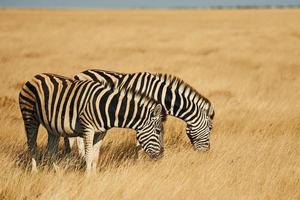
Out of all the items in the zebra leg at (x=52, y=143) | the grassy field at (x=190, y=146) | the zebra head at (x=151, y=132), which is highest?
the zebra head at (x=151, y=132)

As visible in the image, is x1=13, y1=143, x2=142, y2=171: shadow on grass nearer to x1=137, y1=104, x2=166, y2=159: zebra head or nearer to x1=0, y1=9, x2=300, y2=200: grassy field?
x1=0, y1=9, x2=300, y2=200: grassy field

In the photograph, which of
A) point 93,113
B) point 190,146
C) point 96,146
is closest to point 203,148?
point 190,146

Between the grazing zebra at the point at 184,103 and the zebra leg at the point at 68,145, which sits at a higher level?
the grazing zebra at the point at 184,103

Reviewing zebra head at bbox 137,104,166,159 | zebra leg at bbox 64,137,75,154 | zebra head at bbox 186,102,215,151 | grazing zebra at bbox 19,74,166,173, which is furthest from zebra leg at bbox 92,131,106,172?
zebra head at bbox 186,102,215,151

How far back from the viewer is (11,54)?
2008 centimetres

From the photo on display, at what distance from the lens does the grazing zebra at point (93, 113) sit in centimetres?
547

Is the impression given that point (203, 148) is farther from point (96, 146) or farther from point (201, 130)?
point (96, 146)

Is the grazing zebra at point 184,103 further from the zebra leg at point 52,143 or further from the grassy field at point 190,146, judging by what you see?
the zebra leg at point 52,143

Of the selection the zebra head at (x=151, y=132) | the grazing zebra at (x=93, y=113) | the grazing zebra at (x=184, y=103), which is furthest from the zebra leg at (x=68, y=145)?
the zebra head at (x=151, y=132)

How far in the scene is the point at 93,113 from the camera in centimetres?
546

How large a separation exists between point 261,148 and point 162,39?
873 inches

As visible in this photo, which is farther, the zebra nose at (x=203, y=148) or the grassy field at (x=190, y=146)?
the zebra nose at (x=203, y=148)

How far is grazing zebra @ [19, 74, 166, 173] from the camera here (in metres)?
5.47

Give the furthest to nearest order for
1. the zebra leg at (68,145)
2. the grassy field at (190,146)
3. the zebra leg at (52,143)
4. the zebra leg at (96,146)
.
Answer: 1. the zebra leg at (68,145)
2. the zebra leg at (52,143)
3. the zebra leg at (96,146)
4. the grassy field at (190,146)
